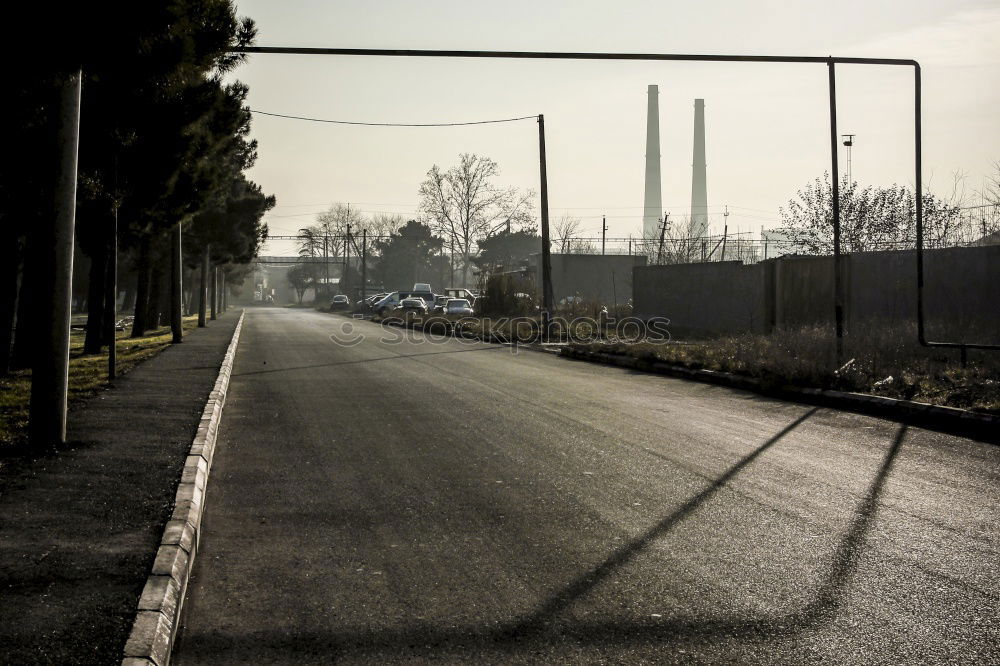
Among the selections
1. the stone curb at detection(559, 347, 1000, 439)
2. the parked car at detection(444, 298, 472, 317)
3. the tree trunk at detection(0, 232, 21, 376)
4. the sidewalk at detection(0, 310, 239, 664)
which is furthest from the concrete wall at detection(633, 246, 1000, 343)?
the parked car at detection(444, 298, 472, 317)

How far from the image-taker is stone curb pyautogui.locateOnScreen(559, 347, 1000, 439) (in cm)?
1104

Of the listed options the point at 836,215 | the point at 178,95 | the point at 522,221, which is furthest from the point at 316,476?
the point at 522,221

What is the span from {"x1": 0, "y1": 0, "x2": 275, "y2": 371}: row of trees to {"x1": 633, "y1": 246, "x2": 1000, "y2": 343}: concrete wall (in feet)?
44.8

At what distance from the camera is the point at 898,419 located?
1202cm

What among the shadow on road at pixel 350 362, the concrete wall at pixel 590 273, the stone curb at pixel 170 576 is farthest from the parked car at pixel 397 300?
the stone curb at pixel 170 576

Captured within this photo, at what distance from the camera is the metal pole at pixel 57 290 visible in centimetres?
866

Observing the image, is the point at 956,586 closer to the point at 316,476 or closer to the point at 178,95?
the point at 316,476

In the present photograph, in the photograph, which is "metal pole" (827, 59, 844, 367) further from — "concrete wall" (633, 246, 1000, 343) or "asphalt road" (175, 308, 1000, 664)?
"asphalt road" (175, 308, 1000, 664)

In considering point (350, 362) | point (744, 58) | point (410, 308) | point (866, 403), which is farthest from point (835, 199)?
point (410, 308)

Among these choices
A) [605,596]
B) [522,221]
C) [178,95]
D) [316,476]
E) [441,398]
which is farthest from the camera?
[522,221]

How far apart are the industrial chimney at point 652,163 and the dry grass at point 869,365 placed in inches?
4252

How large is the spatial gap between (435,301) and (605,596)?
66397mm

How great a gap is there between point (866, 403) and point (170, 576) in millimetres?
10373

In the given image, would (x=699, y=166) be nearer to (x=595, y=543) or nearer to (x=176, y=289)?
(x=176, y=289)
